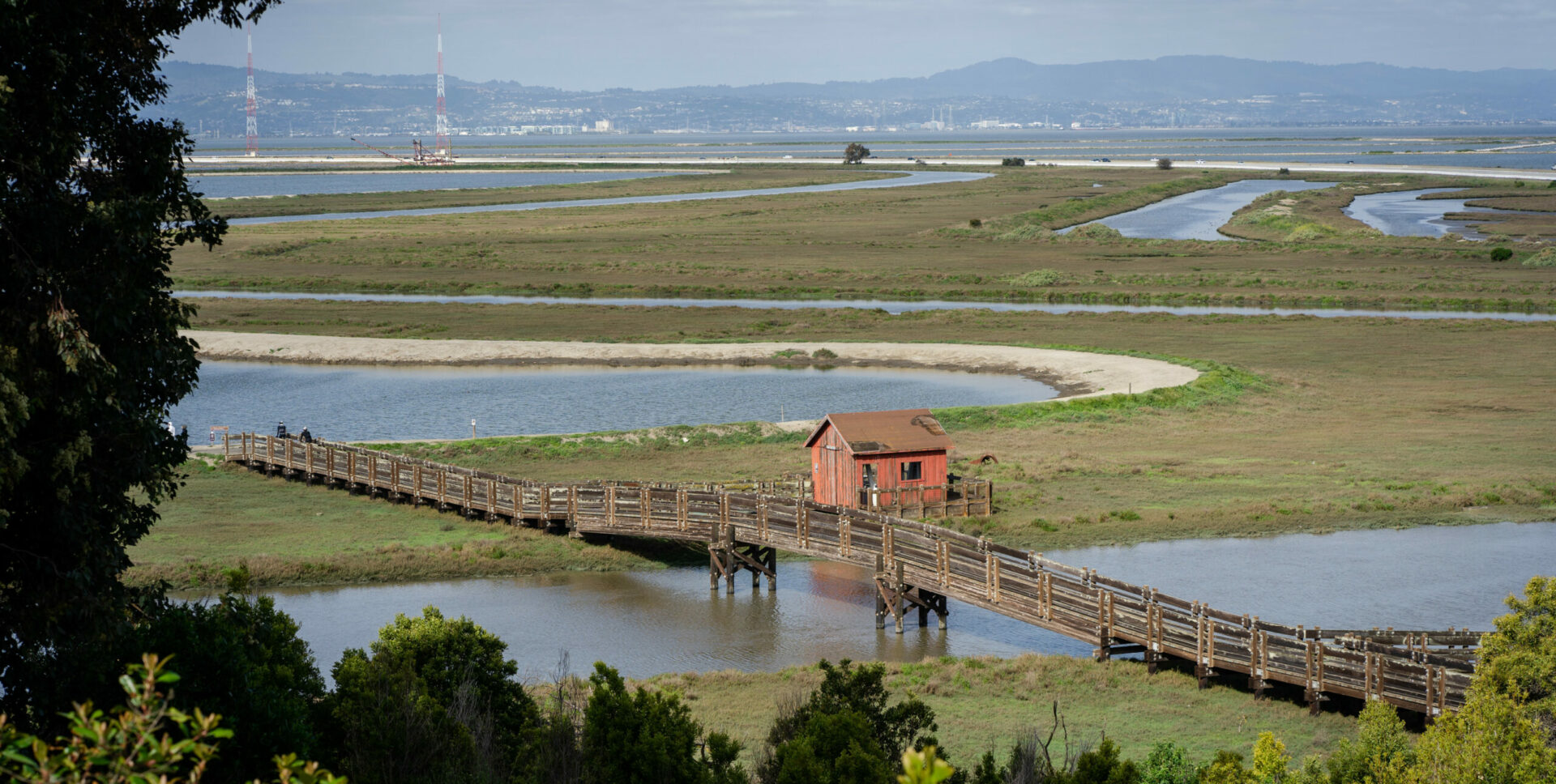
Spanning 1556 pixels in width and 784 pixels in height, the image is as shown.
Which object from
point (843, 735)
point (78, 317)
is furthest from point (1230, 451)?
point (78, 317)

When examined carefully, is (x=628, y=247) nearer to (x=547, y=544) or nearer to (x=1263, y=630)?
(x=547, y=544)

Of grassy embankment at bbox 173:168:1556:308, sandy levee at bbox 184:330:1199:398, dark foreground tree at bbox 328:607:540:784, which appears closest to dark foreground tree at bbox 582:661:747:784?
dark foreground tree at bbox 328:607:540:784

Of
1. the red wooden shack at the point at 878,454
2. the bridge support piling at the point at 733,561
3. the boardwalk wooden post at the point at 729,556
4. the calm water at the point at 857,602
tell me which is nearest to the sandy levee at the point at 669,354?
the red wooden shack at the point at 878,454

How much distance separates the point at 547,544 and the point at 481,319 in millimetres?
46907

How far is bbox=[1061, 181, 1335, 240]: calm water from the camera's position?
13188 centimetres

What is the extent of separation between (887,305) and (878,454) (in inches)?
2039

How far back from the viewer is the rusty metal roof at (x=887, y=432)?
37.2 m

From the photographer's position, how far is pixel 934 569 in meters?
29.9

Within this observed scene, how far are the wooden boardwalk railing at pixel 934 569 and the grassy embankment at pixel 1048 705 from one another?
0.59m

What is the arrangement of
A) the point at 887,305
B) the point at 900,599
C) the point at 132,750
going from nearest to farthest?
the point at 132,750, the point at 900,599, the point at 887,305

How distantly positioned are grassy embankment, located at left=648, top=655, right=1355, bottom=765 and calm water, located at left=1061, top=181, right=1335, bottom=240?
105 meters

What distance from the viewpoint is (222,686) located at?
13766 mm

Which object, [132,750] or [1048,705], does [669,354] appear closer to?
[1048,705]

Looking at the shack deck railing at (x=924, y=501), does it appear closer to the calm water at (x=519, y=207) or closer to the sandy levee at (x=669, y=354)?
the sandy levee at (x=669, y=354)
